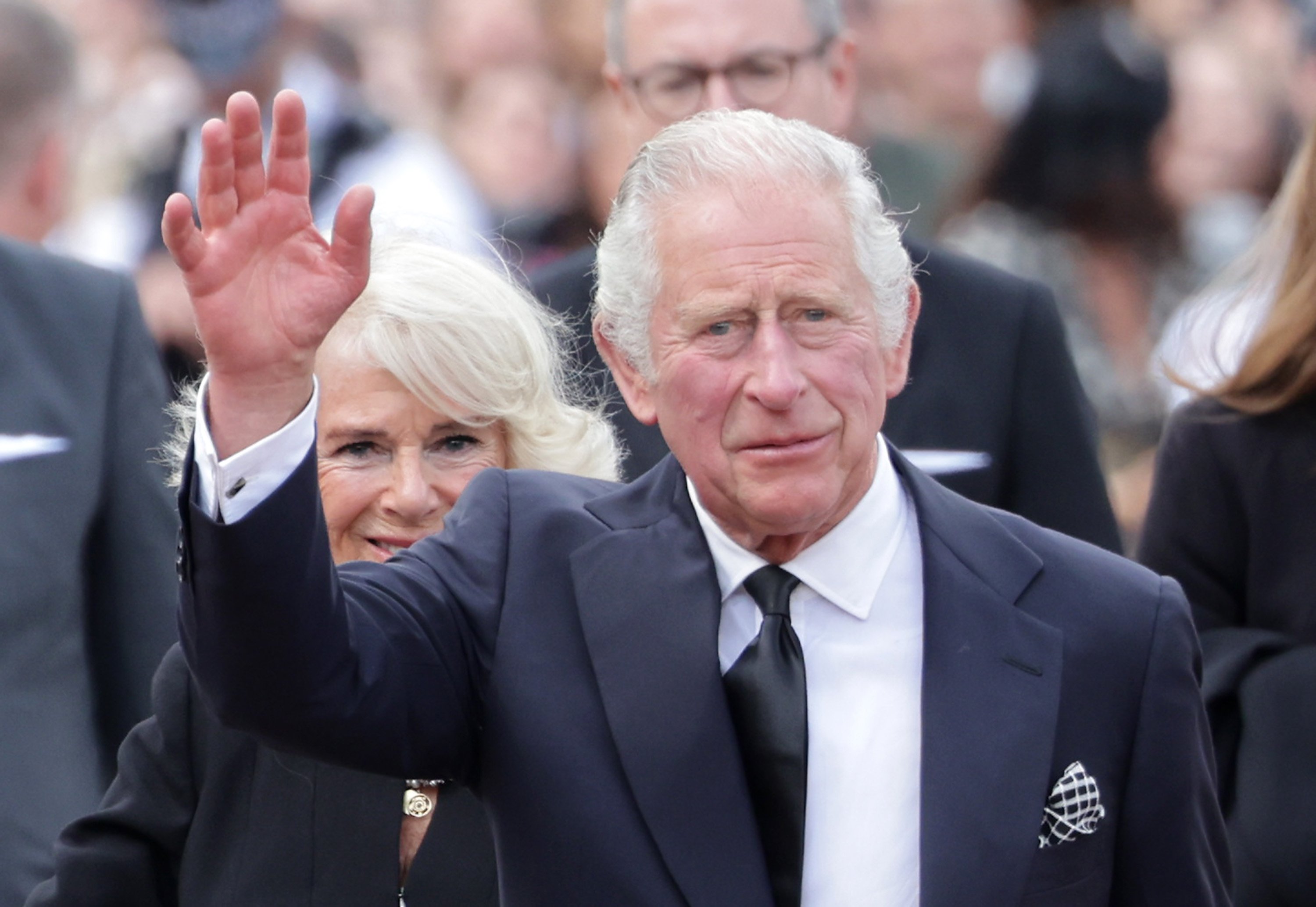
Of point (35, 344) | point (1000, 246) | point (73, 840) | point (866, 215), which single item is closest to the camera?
point (866, 215)

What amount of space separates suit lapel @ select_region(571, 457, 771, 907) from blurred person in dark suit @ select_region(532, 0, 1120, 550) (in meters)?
1.17

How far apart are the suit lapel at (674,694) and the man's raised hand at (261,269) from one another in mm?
505

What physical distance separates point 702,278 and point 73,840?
3.90 feet

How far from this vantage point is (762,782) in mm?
2406

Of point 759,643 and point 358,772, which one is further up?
point 759,643

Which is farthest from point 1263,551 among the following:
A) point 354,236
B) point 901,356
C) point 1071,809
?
point 354,236

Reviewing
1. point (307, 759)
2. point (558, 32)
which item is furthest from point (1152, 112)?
point (307, 759)

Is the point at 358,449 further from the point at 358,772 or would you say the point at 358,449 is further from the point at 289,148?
the point at 289,148

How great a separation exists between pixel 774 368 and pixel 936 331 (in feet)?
4.53

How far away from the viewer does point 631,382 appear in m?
2.70

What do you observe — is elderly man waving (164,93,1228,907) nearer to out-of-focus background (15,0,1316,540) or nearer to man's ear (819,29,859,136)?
→ man's ear (819,29,859,136)

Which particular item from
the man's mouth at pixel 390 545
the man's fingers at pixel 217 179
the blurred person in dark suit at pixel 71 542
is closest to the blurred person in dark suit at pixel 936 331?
the man's mouth at pixel 390 545

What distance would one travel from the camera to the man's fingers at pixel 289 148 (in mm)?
2111

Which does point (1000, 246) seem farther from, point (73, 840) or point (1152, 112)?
point (73, 840)
